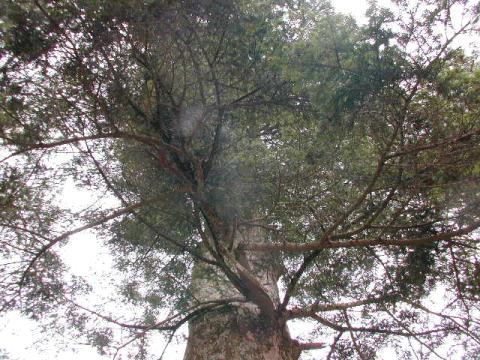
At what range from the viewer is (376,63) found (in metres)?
3.14

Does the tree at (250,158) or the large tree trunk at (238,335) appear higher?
the tree at (250,158)

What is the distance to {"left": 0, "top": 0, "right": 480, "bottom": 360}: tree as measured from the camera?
3303 millimetres

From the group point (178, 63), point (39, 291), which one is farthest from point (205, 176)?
point (39, 291)

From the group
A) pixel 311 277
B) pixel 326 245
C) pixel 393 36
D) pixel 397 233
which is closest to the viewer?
pixel 393 36

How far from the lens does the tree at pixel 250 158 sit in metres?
3.30

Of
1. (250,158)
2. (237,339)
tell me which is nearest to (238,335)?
(237,339)

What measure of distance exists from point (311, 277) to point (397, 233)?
155 cm

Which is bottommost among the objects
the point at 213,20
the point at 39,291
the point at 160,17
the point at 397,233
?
the point at 39,291

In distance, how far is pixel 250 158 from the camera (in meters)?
4.53

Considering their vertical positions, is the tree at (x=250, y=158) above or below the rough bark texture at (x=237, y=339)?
above

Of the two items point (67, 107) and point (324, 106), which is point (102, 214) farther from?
point (324, 106)

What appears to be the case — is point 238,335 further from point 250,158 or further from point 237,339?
point 250,158

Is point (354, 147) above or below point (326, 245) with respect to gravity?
above

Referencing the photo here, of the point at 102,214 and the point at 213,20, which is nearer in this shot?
the point at 213,20
